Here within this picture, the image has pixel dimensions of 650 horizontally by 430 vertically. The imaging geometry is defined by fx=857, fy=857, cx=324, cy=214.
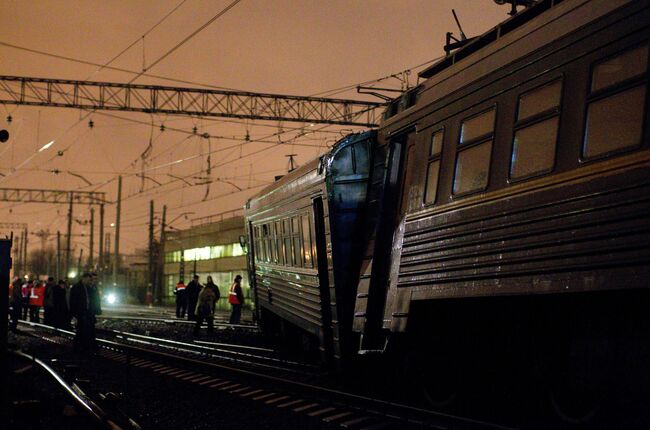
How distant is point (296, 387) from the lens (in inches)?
430

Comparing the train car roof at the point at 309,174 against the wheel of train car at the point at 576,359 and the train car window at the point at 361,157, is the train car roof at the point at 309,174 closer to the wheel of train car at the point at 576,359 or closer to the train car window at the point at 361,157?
the train car window at the point at 361,157

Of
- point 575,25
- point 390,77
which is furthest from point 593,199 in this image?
point 390,77

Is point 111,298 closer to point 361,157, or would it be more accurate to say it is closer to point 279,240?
point 279,240

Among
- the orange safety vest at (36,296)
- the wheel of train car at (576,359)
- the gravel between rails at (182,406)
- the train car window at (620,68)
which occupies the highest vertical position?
the train car window at (620,68)

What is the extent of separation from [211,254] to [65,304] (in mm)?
35910

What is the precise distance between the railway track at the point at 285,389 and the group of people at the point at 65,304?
58 cm

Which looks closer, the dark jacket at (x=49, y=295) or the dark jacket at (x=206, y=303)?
the dark jacket at (x=206, y=303)

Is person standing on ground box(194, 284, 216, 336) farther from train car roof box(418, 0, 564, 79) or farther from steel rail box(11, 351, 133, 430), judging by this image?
train car roof box(418, 0, 564, 79)

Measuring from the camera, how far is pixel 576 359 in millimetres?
6758

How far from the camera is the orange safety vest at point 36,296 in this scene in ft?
97.7

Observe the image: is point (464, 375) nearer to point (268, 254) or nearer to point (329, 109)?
point (268, 254)

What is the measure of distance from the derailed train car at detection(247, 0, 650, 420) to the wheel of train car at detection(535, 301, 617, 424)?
0.05ft

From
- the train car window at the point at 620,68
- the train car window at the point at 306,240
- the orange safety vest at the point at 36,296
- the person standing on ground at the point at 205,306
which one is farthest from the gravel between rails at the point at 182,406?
the orange safety vest at the point at 36,296

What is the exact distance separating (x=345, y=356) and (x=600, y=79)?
18.4ft
